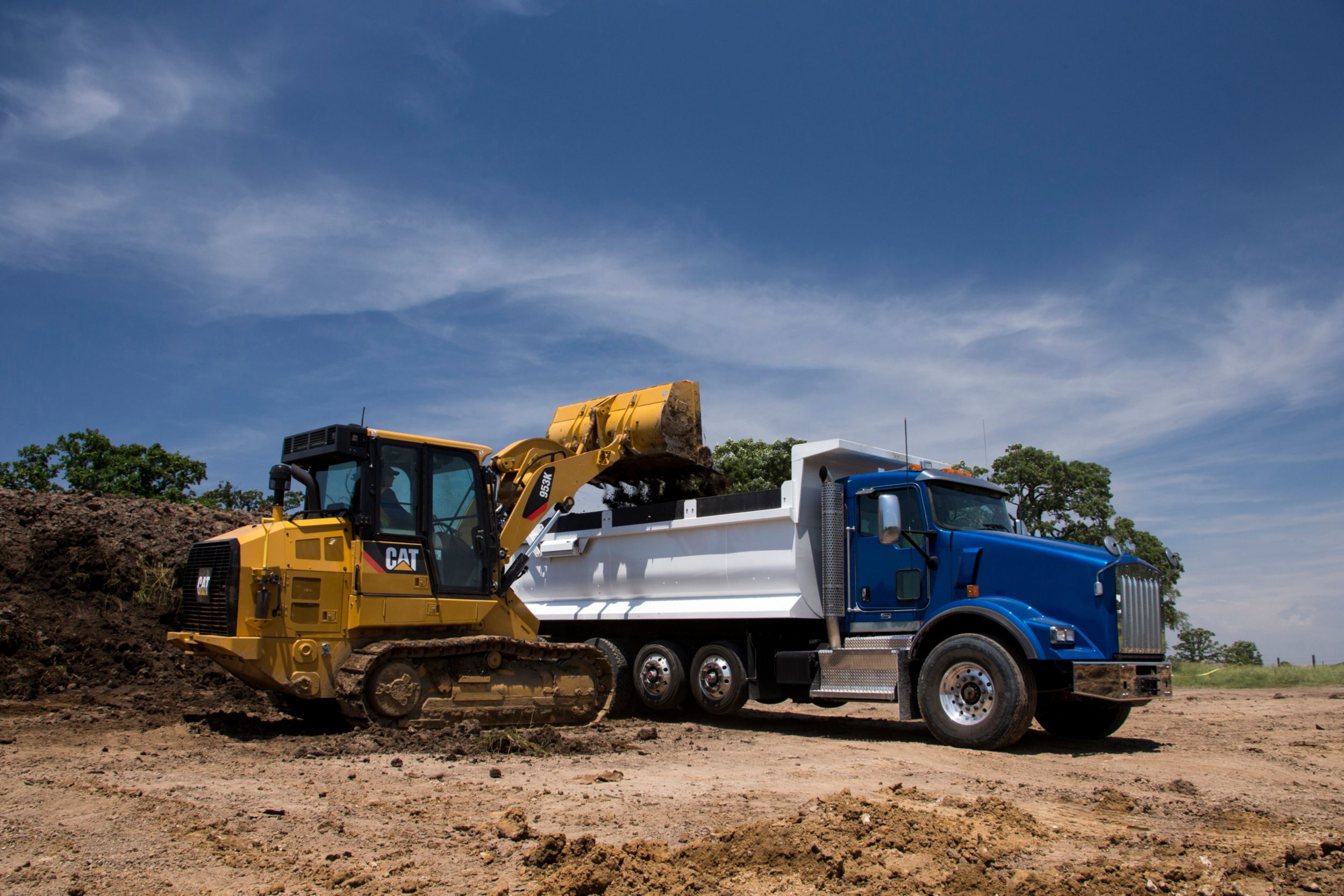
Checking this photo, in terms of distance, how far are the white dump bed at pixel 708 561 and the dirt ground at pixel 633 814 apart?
6.13 ft

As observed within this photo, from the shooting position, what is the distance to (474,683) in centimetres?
1022

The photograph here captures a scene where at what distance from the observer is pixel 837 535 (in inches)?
448

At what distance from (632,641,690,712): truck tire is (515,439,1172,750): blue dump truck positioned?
0.02 m

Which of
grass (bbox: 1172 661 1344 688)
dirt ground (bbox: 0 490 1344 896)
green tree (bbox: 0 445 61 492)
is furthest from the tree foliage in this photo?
green tree (bbox: 0 445 61 492)

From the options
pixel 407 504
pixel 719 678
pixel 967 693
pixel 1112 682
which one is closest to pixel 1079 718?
pixel 1112 682

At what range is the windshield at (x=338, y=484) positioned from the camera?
10055 mm

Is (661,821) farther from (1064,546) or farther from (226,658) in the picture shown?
(1064,546)

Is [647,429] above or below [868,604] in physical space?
above

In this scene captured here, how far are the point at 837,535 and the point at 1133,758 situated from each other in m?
3.70

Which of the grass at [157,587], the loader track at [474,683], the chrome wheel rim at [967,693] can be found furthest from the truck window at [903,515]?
the grass at [157,587]

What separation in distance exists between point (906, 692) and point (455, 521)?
5.01 m

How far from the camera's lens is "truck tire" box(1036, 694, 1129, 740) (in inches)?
419

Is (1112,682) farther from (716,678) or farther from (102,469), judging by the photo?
(102,469)

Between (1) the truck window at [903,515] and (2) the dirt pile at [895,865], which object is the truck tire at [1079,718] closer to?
(1) the truck window at [903,515]
